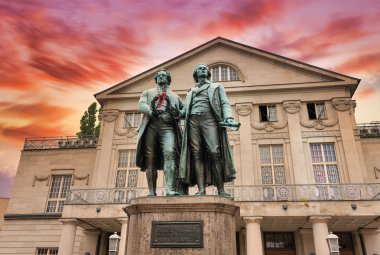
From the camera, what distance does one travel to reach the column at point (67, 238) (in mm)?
18533

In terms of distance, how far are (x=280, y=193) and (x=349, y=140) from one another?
6469 mm

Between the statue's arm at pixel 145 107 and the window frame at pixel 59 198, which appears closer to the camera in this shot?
the statue's arm at pixel 145 107

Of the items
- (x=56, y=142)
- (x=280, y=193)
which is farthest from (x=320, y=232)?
(x=56, y=142)

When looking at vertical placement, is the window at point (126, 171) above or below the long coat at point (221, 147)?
above

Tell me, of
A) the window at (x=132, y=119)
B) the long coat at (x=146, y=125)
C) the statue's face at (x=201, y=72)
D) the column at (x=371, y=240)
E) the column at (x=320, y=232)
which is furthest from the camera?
the window at (x=132, y=119)

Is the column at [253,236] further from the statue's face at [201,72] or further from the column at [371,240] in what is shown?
the statue's face at [201,72]

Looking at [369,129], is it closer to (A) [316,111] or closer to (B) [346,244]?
(A) [316,111]

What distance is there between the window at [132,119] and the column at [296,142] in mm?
10869

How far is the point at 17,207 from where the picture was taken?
2541cm

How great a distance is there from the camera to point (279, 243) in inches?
840

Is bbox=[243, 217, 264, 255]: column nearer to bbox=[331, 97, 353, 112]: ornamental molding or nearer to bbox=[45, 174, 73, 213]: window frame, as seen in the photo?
bbox=[331, 97, 353, 112]: ornamental molding

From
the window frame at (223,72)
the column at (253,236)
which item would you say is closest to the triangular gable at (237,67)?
the window frame at (223,72)

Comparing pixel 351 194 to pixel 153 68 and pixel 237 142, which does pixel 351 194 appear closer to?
pixel 237 142

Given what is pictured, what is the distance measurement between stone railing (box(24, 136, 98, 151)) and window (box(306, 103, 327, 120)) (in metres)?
16.5
